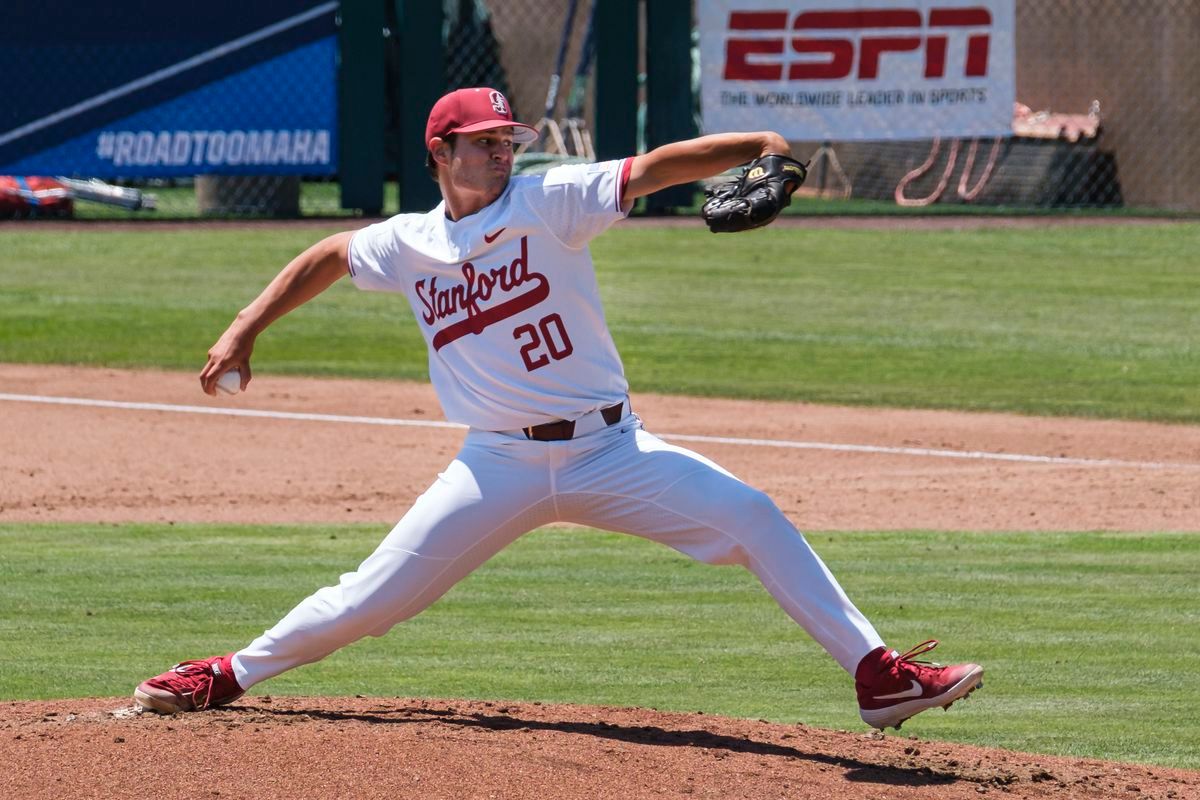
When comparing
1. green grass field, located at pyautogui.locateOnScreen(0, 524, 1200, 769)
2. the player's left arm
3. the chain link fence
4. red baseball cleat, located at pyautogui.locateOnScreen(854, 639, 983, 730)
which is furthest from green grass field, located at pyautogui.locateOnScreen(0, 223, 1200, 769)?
the chain link fence

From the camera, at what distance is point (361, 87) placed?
18.0 m

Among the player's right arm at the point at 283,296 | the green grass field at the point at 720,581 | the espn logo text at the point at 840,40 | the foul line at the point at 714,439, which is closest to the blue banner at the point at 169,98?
the green grass field at the point at 720,581

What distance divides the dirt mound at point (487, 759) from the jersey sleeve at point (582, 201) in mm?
1316

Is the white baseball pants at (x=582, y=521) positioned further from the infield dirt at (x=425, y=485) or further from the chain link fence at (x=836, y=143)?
the chain link fence at (x=836, y=143)

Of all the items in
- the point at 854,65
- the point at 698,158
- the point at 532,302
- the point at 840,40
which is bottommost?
the point at 532,302

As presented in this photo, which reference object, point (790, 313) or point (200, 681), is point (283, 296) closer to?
point (200, 681)

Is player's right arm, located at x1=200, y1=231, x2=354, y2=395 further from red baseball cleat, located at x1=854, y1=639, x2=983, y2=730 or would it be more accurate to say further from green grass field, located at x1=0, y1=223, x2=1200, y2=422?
green grass field, located at x1=0, y1=223, x2=1200, y2=422

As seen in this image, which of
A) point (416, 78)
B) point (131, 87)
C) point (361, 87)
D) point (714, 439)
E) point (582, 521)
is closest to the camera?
point (582, 521)

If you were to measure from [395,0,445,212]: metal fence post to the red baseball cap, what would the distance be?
13.4 meters

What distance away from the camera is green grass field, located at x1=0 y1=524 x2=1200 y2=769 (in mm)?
5766

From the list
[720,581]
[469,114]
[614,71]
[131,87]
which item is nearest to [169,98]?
[131,87]

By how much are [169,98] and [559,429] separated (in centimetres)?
1378

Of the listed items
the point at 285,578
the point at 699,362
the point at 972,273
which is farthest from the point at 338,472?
the point at 972,273

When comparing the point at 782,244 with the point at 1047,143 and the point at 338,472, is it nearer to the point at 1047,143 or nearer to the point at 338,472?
the point at 1047,143
